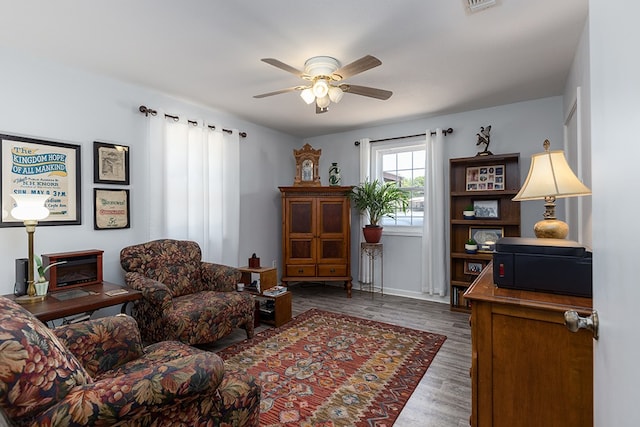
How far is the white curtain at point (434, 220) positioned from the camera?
13.4 feet

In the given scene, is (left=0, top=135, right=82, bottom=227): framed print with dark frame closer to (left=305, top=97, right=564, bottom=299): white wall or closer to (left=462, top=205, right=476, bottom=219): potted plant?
(left=305, top=97, right=564, bottom=299): white wall

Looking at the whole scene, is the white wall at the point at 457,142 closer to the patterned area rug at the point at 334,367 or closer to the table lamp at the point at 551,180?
the patterned area rug at the point at 334,367

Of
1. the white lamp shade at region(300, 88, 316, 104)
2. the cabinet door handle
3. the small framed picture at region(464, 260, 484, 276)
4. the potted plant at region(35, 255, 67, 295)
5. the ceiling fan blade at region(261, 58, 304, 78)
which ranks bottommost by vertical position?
the small framed picture at region(464, 260, 484, 276)

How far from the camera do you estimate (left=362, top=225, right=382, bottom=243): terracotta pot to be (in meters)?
4.33

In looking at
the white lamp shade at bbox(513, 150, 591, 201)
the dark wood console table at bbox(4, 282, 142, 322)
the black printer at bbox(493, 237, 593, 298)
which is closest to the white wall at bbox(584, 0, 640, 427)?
the black printer at bbox(493, 237, 593, 298)

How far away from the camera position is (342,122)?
4.46 m

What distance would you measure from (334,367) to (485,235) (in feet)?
8.44

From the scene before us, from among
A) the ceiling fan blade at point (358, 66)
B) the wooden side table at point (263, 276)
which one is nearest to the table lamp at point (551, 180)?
the ceiling fan blade at point (358, 66)

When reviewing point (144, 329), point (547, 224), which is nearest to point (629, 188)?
point (547, 224)

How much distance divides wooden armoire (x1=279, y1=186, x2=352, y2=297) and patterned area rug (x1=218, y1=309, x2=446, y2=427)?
99cm

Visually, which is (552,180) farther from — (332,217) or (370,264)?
(370,264)

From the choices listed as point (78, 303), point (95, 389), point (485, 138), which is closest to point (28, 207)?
point (78, 303)

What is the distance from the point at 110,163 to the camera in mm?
2965

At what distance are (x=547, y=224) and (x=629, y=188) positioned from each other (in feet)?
4.55
